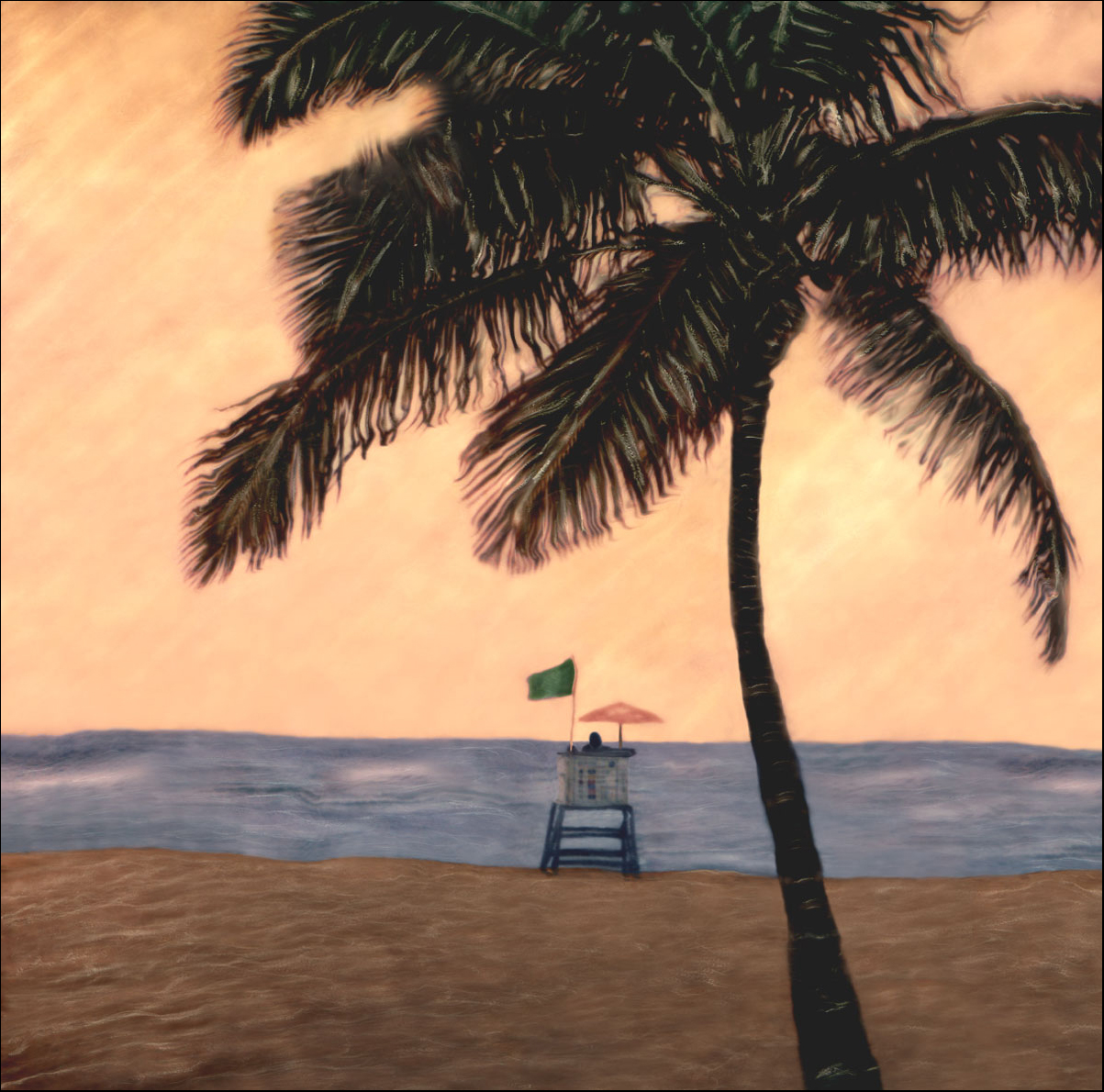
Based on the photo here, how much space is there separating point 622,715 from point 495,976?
1803mm

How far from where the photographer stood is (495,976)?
21.0 feet

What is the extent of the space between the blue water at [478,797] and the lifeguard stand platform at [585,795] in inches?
4.2

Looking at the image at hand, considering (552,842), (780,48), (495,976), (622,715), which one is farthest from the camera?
(552,842)

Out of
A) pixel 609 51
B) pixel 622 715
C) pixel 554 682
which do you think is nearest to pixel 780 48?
pixel 609 51

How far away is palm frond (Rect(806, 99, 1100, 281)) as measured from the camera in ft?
13.8

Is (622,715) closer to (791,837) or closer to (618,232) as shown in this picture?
(791,837)

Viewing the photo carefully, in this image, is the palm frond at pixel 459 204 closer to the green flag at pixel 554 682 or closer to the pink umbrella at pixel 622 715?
the green flag at pixel 554 682

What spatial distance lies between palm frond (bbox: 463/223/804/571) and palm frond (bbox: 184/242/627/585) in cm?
28

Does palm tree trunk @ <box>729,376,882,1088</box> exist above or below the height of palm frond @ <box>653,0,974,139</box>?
below

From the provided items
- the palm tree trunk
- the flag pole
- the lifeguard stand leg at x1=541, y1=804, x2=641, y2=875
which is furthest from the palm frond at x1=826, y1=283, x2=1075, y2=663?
the lifeguard stand leg at x1=541, y1=804, x2=641, y2=875

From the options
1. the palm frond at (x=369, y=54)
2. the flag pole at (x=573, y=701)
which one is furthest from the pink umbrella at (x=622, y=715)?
the palm frond at (x=369, y=54)

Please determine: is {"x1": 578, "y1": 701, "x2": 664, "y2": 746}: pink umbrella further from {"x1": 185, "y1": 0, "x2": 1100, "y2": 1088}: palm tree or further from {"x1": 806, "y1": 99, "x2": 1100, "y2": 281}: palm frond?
{"x1": 806, "y1": 99, "x2": 1100, "y2": 281}: palm frond

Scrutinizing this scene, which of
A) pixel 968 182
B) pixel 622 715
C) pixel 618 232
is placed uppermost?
pixel 968 182

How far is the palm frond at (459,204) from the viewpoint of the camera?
4297 mm
